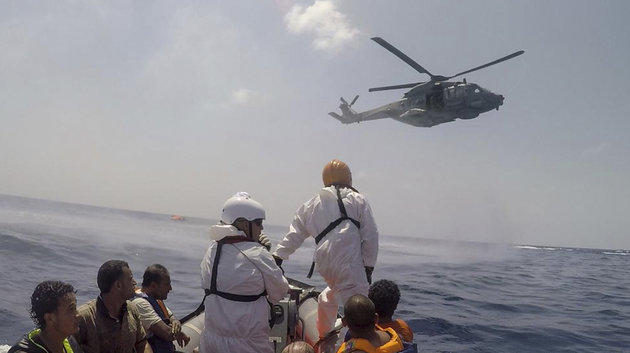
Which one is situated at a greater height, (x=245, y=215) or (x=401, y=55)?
(x=401, y=55)

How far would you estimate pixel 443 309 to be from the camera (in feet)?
41.5

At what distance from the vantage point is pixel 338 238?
178 inches

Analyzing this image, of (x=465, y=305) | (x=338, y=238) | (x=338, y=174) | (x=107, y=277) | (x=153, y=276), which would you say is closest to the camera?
(x=107, y=277)

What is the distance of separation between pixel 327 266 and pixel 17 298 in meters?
10.7

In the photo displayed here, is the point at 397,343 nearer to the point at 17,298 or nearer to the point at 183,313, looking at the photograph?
the point at 183,313

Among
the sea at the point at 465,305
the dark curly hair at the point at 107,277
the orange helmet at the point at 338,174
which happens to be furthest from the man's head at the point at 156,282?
the sea at the point at 465,305

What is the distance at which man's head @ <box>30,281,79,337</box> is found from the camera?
9.14 ft

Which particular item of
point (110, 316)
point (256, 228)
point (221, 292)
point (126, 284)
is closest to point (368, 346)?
point (221, 292)

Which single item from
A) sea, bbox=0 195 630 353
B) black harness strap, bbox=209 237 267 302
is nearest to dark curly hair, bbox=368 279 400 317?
black harness strap, bbox=209 237 267 302

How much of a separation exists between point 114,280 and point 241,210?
1.20m

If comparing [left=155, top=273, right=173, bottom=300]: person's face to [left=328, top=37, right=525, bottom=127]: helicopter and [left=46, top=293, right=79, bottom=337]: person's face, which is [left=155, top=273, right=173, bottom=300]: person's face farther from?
[left=328, top=37, right=525, bottom=127]: helicopter

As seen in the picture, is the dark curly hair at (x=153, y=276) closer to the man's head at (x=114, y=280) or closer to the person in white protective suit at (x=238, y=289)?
the man's head at (x=114, y=280)

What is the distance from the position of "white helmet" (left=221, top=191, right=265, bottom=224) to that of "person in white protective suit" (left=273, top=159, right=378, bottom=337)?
1072 mm

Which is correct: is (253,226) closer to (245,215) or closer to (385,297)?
(245,215)
